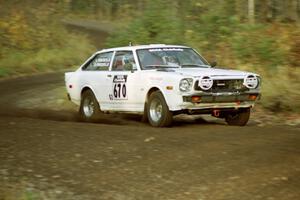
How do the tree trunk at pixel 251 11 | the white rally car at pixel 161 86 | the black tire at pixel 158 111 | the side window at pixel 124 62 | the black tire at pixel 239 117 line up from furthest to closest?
the tree trunk at pixel 251 11 < the side window at pixel 124 62 < the black tire at pixel 239 117 < the black tire at pixel 158 111 < the white rally car at pixel 161 86

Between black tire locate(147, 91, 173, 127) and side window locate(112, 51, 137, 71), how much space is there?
92 centimetres

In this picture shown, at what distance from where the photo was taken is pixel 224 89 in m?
10.7

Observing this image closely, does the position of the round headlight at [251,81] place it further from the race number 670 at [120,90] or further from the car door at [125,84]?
the race number 670 at [120,90]

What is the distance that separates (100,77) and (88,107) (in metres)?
1.00

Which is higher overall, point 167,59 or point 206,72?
point 167,59

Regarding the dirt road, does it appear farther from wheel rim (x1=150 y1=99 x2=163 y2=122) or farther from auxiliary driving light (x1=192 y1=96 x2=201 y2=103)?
wheel rim (x1=150 y1=99 x2=163 y2=122)

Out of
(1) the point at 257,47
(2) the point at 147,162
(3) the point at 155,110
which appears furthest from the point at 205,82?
(1) the point at 257,47

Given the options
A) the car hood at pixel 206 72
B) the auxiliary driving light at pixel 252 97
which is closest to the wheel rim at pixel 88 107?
the car hood at pixel 206 72

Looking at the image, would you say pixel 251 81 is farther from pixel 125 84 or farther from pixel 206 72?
pixel 125 84

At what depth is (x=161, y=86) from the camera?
1084cm

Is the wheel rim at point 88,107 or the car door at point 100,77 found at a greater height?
the car door at point 100,77

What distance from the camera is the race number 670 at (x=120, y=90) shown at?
12039 mm

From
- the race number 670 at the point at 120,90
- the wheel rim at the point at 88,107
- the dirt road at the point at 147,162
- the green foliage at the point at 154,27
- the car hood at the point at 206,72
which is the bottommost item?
the dirt road at the point at 147,162

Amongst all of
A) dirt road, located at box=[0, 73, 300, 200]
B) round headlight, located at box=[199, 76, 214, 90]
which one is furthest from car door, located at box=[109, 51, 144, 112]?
round headlight, located at box=[199, 76, 214, 90]
